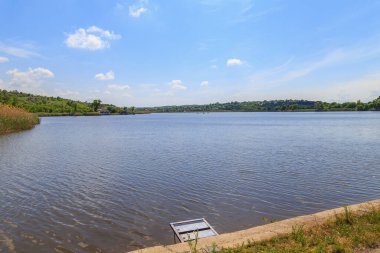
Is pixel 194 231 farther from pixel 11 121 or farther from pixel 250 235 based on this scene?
pixel 11 121

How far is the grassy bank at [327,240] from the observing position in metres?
6.51

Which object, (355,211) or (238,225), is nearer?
(355,211)

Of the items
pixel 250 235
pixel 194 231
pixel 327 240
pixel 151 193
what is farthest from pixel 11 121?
pixel 327 240

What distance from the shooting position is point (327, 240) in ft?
22.6

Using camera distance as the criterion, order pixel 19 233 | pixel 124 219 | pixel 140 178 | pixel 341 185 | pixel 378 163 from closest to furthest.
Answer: pixel 19 233 → pixel 124 219 → pixel 341 185 → pixel 140 178 → pixel 378 163

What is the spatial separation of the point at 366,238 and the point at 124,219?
7612 mm

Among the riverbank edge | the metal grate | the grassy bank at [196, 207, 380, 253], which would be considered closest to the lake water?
the metal grate

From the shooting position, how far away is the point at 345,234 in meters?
7.23

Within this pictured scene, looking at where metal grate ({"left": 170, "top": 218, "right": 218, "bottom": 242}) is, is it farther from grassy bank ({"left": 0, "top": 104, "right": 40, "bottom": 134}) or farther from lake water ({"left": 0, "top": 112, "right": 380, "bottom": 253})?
grassy bank ({"left": 0, "top": 104, "right": 40, "bottom": 134})

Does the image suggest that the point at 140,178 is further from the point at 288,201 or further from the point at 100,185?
the point at 288,201

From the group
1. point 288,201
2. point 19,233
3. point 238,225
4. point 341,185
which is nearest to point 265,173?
point 341,185

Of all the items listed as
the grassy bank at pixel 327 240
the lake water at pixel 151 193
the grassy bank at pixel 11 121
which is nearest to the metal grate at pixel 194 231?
the lake water at pixel 151 193

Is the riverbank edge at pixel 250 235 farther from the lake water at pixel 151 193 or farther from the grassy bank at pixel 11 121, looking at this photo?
the grassy bank at pixel 11 121

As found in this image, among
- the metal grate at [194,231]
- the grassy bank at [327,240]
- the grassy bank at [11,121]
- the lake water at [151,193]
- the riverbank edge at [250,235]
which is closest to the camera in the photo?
the grassy bank at [327,240]
